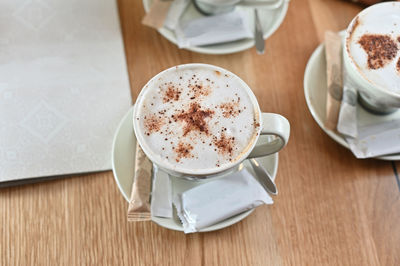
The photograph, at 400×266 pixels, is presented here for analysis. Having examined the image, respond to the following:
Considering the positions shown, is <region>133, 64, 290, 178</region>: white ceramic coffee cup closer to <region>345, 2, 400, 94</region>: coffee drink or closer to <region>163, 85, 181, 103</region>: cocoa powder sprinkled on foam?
<region>163, 85, 181, 103</region>: cocoa powder sprinkled on foam

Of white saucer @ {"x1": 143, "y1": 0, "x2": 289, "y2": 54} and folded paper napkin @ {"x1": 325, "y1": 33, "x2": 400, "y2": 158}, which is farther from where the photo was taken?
white saucer @ {"x1": 143, "y1": 0, "x2": 289, "y2": 54}

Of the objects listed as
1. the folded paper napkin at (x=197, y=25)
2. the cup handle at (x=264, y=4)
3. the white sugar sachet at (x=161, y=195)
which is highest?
the cup handle at (x=264, y=4)

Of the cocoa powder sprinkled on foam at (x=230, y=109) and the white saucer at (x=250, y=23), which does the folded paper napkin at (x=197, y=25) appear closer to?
the white saucer at (x=250, y=23)

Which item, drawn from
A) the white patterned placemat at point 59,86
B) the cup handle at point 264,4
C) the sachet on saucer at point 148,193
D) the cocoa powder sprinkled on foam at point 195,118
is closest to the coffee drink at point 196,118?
the cocoa powder sprinkled on foam at point 195,118

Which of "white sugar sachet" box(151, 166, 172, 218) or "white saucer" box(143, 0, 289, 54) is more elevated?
"white saucer" box(143, 0, 289, 54)

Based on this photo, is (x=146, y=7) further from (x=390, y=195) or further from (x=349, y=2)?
(x=390, y=195)

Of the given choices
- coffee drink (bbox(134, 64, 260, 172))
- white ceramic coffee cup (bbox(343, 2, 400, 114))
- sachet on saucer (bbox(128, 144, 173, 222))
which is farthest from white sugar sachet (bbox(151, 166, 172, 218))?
white ceramic coffee cup (bbox(343, 2, 400, 114))

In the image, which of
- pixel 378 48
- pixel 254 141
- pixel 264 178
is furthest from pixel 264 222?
pixel 378 48
